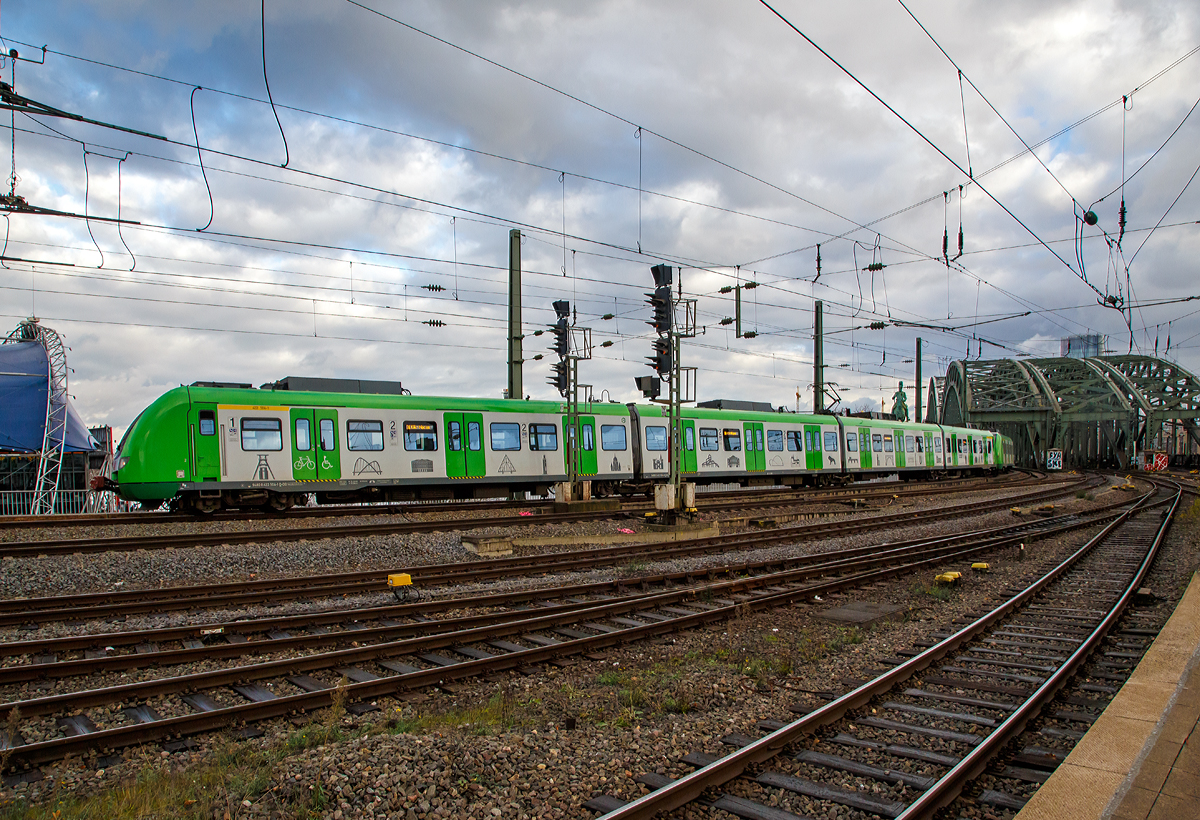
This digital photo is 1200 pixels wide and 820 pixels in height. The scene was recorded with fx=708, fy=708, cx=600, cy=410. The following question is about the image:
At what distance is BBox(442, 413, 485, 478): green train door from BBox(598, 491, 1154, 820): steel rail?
14.4 meters

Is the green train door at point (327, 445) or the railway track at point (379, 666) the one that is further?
the green train door at point (327, 445)

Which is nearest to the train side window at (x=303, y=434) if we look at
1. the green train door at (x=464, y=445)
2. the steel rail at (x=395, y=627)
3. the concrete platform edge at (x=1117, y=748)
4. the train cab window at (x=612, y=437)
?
the green train door at (x=464, y=445)

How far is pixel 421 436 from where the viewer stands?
19.4 meters

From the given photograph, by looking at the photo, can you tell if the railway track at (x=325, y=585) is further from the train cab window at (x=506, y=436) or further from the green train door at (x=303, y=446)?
the train cab window at (x=506, y=436)

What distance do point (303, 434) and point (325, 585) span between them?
8208 millimetres

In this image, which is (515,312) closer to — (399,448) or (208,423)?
(399,448)

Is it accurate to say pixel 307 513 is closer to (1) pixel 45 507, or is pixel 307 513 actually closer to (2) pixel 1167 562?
(1) pixel 45 507

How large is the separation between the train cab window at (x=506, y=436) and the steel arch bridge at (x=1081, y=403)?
79.1 metres

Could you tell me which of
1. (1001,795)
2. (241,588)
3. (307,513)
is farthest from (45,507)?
(1001,795)

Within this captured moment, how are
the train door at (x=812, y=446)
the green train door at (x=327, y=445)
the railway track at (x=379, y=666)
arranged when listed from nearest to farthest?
the railway track at (x=379, y=666), the green train door at (x=327, y=445), the train door at (x=812, y=446)

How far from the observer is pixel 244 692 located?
6.10 meters

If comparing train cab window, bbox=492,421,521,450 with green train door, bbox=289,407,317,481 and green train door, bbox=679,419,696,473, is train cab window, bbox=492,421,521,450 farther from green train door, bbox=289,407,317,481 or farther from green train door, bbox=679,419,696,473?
green train door, bbox=679,419,696,473

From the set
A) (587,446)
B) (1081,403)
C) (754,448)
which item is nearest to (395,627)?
(587,446)

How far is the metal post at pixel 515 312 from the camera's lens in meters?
19.8
